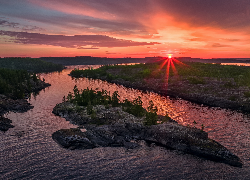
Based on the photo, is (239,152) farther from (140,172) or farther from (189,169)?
(140,172)

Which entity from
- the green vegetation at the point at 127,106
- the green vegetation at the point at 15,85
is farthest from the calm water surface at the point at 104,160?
the green vegetation at the point at 15,85

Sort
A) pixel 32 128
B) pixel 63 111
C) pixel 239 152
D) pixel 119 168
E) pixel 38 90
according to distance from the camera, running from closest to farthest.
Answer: pixel 119 168
pixel 239 152
pixel 32 128
pixel 63 111
pixel 38 90

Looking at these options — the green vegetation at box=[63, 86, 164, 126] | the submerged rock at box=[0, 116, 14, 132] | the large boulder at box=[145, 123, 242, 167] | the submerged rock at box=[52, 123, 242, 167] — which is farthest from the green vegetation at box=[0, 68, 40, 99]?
the large boulder at box=[145, 123, 242, 167]

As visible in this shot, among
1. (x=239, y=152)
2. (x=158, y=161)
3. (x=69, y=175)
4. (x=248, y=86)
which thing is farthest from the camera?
(x=248, y=86)

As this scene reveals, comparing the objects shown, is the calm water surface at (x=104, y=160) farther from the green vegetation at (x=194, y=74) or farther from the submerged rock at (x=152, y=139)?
the green vegetation at (x=194, y=74)

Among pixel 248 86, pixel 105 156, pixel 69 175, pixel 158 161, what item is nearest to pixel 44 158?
pixel 69 175

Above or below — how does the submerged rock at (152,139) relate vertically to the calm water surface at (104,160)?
above

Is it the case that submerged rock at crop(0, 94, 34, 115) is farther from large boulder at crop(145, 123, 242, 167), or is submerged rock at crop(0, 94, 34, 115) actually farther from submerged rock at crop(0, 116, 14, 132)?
large boulder at crop(145, 123, 242, 167)

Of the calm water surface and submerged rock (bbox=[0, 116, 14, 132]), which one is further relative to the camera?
submerged rock (bbox=[0, 116, 14, 132])
